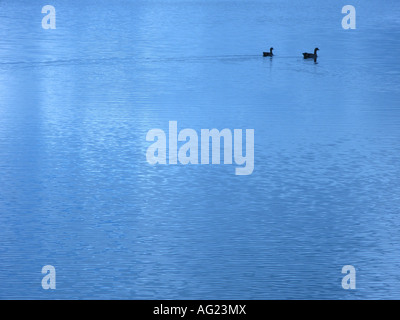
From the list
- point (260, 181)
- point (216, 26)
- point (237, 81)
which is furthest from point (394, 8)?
point (260, 181)

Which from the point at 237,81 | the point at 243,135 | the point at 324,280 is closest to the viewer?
the point at 324,280

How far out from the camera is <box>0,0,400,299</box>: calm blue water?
720 centimetres

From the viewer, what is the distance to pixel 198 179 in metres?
10.2

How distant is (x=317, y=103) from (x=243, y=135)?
122 inches

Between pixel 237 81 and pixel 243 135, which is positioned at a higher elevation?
pixel 237 81

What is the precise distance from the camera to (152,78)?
17797 mm

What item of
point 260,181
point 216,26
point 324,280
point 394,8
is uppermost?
point 394,8

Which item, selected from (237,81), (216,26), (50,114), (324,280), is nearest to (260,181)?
(324,280)

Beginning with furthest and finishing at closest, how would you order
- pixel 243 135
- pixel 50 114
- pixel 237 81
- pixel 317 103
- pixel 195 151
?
pixel 237 81 < pixel 317 103 < pixel 50 114 < pixel 243 135 < pixel 195 151

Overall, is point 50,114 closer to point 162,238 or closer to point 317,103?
point 317,103

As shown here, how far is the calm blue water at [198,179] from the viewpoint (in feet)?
23.6

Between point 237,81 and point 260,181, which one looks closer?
point 260,181

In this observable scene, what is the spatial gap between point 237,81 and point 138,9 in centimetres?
2445

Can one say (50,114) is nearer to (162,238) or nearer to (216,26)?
(162,238)
